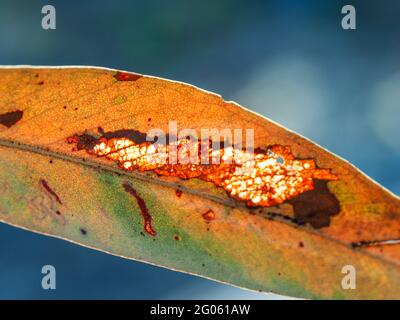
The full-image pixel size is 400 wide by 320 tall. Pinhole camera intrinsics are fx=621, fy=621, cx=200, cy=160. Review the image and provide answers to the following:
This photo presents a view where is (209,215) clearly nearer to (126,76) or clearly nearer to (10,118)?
(126,76)

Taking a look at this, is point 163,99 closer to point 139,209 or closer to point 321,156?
point 139,209

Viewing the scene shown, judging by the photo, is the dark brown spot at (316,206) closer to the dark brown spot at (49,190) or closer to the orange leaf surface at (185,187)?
the orange leaf surface at (185,187)

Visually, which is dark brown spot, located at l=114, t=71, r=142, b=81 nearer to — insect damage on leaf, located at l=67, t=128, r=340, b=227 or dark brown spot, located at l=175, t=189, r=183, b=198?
insect damage on leaf, located at l=67, t=128, r=340, b=227

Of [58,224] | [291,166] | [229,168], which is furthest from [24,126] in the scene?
[291,166]

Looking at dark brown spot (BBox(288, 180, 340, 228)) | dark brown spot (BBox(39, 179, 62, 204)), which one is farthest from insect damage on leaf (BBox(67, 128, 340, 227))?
dark brown spot (BBox(39, 179, 62, 204))

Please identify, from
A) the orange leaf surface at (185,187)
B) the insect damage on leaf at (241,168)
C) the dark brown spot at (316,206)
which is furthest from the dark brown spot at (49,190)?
the dark brown spot at (316,206)

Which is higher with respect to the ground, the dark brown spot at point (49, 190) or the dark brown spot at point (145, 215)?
the dark brown spot at point (49, 190)
